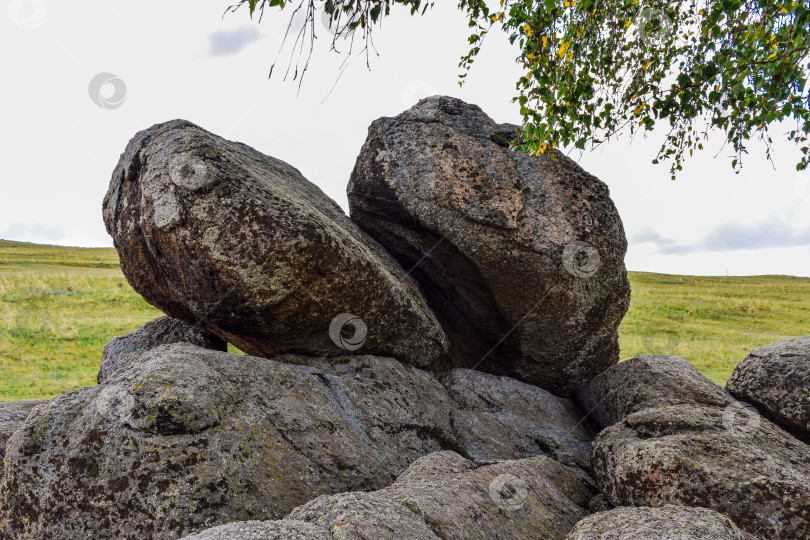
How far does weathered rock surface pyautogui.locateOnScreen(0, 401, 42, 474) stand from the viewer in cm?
684

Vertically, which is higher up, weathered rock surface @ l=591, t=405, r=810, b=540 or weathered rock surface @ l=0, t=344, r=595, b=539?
weathered rock surface @ l=591, t=405, r=810, b=540

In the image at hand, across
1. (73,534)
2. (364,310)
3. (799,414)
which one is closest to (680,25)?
(799,414)

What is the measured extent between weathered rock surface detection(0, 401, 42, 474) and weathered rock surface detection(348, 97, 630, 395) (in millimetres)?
6120

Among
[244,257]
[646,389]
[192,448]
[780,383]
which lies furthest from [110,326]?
[780,383]

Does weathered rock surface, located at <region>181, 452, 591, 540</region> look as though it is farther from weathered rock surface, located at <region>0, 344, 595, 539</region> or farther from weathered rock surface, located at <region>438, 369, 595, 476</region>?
weathered rock surface, located at <region>438, 369, 595, 476</region>

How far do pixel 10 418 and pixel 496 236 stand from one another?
776 cm

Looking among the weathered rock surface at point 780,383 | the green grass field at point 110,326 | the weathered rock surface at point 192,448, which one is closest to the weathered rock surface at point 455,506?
the weathered rock surface at point 192,448

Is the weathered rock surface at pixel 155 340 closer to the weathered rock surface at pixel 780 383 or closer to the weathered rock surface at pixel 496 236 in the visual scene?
the weathered rock surface at pixel 496 236

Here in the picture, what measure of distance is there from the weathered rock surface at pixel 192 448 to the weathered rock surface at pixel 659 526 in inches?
87.9

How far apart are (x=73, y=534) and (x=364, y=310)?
174 inches

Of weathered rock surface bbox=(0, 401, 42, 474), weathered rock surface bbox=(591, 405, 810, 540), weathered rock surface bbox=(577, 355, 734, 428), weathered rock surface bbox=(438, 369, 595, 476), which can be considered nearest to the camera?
weathered rock surface bbox=(591, 405, 810, 540)

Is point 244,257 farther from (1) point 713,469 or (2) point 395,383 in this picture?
(1) point 713,469

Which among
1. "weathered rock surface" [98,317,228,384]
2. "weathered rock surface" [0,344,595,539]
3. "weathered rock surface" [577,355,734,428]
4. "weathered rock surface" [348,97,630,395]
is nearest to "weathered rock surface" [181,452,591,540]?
"weathered rock surface" [0,344,595,539]

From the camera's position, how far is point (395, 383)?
8.03 meters
